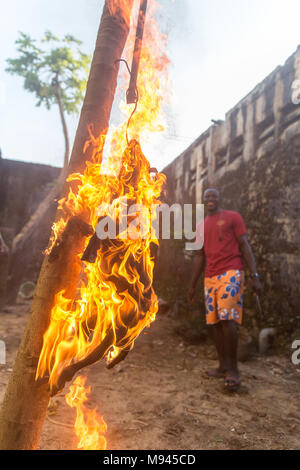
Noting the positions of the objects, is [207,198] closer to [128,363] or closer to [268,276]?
[268,276]

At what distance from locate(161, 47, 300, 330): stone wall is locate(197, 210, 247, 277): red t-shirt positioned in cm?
118

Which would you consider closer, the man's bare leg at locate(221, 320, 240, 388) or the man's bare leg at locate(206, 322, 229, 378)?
the man's bare leg at locate(221, 320, 240, 388)

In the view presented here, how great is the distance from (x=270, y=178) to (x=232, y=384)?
11.1 ft

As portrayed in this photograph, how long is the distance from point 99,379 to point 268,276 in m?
3.04

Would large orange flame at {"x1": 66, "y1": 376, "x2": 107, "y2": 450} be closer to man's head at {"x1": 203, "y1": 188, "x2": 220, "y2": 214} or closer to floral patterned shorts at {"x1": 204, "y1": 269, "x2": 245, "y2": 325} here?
floral patterned shorts at {"x1": 204, "y1": 269, "x2": 245, "y2": 325}

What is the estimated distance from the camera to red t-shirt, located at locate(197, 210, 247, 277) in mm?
3844

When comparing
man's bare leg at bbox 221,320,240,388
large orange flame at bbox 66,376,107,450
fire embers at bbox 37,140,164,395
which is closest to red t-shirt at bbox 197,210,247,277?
man's bare leg at bbox 221,320,240,388

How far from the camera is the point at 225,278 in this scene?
3.79m

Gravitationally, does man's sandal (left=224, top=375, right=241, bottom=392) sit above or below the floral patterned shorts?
below

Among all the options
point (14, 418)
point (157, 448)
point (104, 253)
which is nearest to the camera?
point (14, 418)

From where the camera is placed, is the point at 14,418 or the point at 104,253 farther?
the point at 104,253

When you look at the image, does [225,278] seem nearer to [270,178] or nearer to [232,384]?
[232,384]

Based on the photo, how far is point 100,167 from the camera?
186 centimetres
